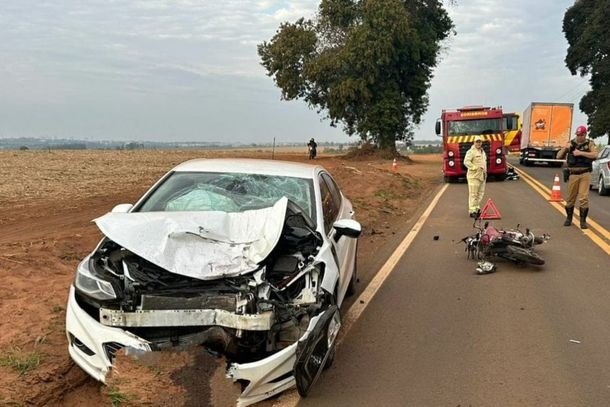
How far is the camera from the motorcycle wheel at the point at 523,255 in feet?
27.0

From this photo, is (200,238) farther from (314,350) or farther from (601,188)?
(601,188)

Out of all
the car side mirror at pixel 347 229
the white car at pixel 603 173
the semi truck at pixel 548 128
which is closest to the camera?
the car side mirror at pixel 347 229

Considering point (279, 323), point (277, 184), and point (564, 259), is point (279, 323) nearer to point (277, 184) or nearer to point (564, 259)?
point (277, 184)

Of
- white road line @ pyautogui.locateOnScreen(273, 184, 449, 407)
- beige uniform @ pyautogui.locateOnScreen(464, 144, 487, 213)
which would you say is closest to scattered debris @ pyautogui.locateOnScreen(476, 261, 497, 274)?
white road line @ pyautogui.locateOnScreen(273, 184, 449, 407)

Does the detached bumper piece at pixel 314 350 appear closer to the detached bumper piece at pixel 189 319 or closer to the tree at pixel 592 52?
the detached bumper piece at pixel 189 319

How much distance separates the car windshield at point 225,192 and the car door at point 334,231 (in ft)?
0.75

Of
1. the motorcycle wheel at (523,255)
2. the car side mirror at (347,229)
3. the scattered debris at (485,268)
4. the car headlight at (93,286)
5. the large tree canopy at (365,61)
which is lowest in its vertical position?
the scattered debris at (485,268)

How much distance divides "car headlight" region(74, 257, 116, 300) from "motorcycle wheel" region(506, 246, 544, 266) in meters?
6.00

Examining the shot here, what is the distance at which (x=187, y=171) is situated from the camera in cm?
592

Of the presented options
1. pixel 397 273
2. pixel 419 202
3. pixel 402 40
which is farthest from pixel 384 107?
pixel 397 273

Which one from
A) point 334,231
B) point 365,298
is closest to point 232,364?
point 334,231

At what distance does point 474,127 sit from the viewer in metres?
24.1

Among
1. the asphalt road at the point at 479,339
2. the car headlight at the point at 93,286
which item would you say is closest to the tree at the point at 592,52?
the asphalt road at the point at 479,339

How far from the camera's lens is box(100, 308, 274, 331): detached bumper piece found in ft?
12.4
